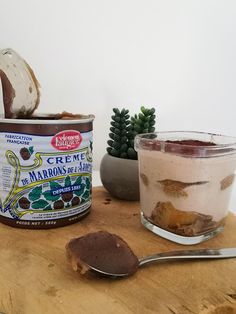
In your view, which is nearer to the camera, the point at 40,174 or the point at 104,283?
the point at 104,283

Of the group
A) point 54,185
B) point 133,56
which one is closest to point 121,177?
point 54,185

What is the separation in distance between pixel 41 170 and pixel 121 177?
167mm

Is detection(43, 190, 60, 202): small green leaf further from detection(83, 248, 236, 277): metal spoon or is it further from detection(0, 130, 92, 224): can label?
detection(83, 248, 236, 277): metal spoon

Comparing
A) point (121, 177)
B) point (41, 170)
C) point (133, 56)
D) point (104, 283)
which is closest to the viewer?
point (104, 283)

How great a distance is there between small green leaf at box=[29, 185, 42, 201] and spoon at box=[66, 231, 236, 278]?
98 mm

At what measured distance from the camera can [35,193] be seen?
1.36ft

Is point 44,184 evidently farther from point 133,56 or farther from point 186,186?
point 133,56

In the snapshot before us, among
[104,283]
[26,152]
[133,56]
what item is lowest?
[104,283]

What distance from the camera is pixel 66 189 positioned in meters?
0.43

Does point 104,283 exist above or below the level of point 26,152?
below

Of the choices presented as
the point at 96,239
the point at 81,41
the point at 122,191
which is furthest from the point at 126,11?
the point at 96,239

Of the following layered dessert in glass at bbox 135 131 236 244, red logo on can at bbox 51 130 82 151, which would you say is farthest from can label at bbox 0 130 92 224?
layered dessert in glass at bbox 135 131 236 244

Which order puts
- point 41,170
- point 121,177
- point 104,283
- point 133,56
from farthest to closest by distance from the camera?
point 133,56
point 121,177
point 41,170
point 104,283

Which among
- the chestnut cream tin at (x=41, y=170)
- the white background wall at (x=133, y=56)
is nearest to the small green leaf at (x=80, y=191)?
the chestnut cream tin at (x=41, y=170)
